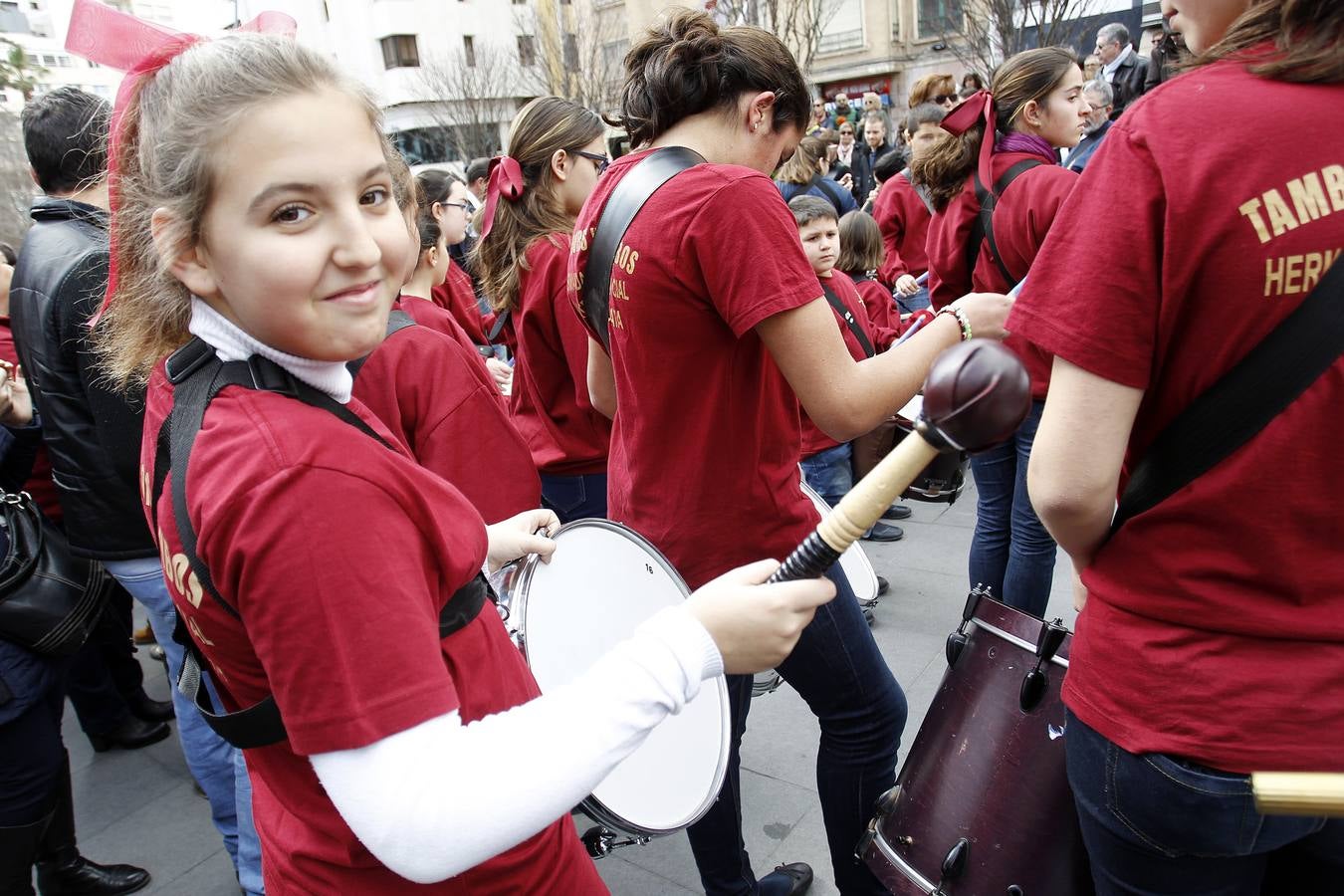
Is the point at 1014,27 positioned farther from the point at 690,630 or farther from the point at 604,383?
the point at 690,630

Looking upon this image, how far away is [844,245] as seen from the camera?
17.6 feet

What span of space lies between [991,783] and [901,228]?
5.27m

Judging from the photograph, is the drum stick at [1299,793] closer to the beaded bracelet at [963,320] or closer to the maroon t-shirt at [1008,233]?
the beaded bracelet at [963,320]

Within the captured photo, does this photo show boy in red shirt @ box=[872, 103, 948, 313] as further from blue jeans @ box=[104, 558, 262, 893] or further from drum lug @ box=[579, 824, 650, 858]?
drum lug @ box=[579, 824, 650, 858]

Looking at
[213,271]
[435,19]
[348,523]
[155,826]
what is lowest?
[155,826]

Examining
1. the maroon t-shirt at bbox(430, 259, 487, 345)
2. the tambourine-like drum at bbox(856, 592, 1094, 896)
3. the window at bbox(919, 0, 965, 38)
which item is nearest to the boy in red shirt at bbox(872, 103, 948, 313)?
the maroon t-shirt at bbox(430, 259, 487, 345)

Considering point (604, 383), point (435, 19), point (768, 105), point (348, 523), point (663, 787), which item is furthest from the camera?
point (435, 19)

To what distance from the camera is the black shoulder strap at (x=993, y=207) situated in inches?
Answer: 125

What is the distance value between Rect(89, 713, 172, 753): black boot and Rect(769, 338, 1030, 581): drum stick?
13.1ft

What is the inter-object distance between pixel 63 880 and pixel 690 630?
9.78 ft

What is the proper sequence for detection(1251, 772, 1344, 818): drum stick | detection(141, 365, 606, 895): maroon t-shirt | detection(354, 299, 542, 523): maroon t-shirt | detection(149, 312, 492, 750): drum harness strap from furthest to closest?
detection(354, 299, 542, 523): maroon t-shirt → detection(1251, 772, 1344, 818): drum stick → detection(149, 312, 492, 750): drum harness strap → detection(141, 365, 606, 895): maroon t-shirt

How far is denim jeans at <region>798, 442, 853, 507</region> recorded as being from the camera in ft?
15.4

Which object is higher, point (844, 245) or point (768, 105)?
point (768, 105)

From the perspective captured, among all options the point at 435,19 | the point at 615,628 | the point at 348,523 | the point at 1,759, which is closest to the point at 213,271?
the point at 348,523
